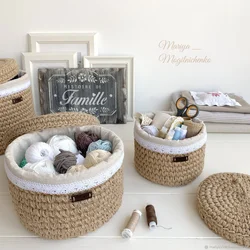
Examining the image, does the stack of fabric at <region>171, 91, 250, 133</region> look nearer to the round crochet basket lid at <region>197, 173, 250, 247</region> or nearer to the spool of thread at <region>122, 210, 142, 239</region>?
the round crochet basket lid at <region>197, 173, 250, 247</region>

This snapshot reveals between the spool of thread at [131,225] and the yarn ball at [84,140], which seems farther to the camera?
the yarn ball at [84,140]

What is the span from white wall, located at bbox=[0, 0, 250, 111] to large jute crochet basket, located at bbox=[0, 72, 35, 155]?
0.22m

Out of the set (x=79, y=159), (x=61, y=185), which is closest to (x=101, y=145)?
(x=79, y=159)

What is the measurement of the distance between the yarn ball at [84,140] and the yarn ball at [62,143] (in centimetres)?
1

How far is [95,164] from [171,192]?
0.19m

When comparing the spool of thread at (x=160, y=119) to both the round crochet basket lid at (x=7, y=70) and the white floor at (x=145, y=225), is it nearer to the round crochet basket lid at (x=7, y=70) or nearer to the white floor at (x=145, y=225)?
the white floor at (x=145, y=225)

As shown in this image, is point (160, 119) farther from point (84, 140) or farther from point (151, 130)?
point (84, 140)

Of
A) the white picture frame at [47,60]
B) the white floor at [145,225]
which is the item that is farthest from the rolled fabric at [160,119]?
the white picture frame at [47,60]

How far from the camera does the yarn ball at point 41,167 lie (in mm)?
567

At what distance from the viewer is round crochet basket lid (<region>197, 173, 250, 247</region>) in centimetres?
52

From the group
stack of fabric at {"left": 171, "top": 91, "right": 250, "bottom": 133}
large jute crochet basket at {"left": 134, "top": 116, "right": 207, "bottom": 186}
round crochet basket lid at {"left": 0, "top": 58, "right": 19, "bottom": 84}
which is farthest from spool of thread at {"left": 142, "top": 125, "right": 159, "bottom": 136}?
round crochet basket lid at {"left": 0, "top": 58, "right": 19, "bottom": 84}

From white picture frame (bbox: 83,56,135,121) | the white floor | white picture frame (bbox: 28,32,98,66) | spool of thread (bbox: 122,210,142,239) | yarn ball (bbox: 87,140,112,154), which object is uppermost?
white picture frame (bbox: 28,32,98,66)

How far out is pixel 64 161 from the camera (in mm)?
593

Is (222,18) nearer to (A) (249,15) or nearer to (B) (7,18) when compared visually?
(A) (249,15)
